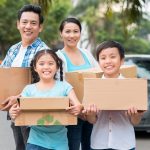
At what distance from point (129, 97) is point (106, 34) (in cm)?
4588

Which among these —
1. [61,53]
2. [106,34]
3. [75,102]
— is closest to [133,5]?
[61,53]

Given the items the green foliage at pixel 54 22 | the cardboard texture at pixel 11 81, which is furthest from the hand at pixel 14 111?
the green foliage at pixel 54 22

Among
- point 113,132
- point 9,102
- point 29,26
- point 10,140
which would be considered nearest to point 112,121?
point 113,132

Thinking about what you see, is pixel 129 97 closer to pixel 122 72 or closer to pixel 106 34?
pixel 122 72

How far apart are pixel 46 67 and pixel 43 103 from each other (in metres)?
0.31

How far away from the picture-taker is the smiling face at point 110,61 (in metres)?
3.61

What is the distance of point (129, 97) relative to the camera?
353 cm

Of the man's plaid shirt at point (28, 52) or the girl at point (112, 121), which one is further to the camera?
the man's plaid shirt at point (28, 52)

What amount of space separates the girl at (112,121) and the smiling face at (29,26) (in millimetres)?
646

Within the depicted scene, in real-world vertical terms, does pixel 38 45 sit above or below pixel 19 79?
above

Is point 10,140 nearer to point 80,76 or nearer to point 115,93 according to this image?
point 80,76

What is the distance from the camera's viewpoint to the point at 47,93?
3.65 m

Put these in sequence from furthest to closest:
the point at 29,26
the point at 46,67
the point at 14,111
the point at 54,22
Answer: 1. the point at 54,22
2. the point at 29,26
3. the point at 46,67
4. the point at 14,111

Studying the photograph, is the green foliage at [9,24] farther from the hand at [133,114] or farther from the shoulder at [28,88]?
the hand at [133,114]
